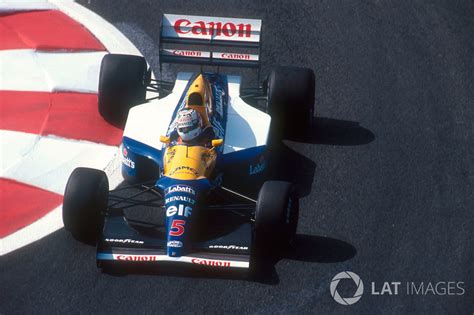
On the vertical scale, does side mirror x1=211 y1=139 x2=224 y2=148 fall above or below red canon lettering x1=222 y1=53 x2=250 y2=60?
below

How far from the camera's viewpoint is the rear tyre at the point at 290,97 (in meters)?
14.0

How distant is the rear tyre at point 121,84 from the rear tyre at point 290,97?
1.45 metres

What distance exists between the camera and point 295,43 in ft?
53.7

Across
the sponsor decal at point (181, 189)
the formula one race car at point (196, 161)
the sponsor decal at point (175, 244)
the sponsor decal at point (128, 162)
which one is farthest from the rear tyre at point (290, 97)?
the sponsor decal at point (175, 244)

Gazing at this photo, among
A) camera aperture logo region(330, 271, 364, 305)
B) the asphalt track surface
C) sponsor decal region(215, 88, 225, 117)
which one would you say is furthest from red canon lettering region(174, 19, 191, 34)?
camera aperture logo region(330, 271, 364, 305)

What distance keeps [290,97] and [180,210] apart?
241 centimetres

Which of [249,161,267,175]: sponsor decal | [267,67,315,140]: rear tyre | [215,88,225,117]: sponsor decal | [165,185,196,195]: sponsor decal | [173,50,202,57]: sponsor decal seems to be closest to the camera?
[165,185,196,195]: sponsor decal

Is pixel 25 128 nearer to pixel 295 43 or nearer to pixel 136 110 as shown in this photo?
pixel 136 110

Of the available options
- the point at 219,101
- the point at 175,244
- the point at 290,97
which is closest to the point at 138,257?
the point at 175,244

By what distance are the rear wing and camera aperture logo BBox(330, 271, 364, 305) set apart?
9.98 feet

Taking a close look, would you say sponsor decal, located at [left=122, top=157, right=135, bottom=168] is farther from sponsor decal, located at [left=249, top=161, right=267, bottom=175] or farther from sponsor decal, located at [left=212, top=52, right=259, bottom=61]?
sponsor decal, located at [left=212, top=52, right=259, bottom=61]

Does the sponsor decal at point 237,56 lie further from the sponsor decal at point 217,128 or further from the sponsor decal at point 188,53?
the sponsor decal at point 217,128

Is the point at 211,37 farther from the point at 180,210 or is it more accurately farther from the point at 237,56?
the point at 180,210

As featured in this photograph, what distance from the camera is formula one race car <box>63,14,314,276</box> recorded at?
39.8 ft
